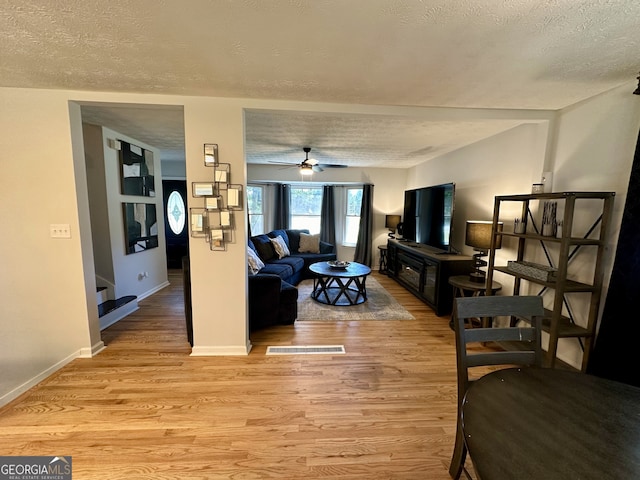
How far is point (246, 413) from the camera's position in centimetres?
178

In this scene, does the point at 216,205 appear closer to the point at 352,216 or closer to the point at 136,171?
the point at 136,171

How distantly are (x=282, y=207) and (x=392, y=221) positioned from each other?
2544 mm

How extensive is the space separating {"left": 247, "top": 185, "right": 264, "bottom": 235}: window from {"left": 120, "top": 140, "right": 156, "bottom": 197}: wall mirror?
6.93ft

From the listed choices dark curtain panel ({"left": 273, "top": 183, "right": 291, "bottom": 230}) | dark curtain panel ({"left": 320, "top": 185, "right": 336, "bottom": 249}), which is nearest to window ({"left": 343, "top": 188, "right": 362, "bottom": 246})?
dark curtain panel ({"left": 320, "top": 185, "right": 336, "bottom": 249})

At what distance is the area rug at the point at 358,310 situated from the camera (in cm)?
336

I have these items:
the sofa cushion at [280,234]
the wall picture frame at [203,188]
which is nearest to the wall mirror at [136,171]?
the wall picture frame at [203,188]

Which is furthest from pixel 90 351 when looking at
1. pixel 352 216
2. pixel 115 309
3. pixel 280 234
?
pixel 352 216

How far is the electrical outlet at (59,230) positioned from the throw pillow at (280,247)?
3.07 metres

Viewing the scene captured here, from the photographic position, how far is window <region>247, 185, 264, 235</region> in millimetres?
5969

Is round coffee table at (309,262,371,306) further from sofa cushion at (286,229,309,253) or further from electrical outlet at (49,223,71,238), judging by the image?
electrical outlet at (49,223,71,238)

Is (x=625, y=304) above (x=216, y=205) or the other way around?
the other way around

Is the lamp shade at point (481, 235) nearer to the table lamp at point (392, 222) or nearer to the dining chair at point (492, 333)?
the dining chair at point (492, 333)

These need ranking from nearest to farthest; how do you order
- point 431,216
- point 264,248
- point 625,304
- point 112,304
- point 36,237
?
point 625,304
point 36,237
point 112,304
point 431,216
point 264,248

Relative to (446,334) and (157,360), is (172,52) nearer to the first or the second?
(157,360)
